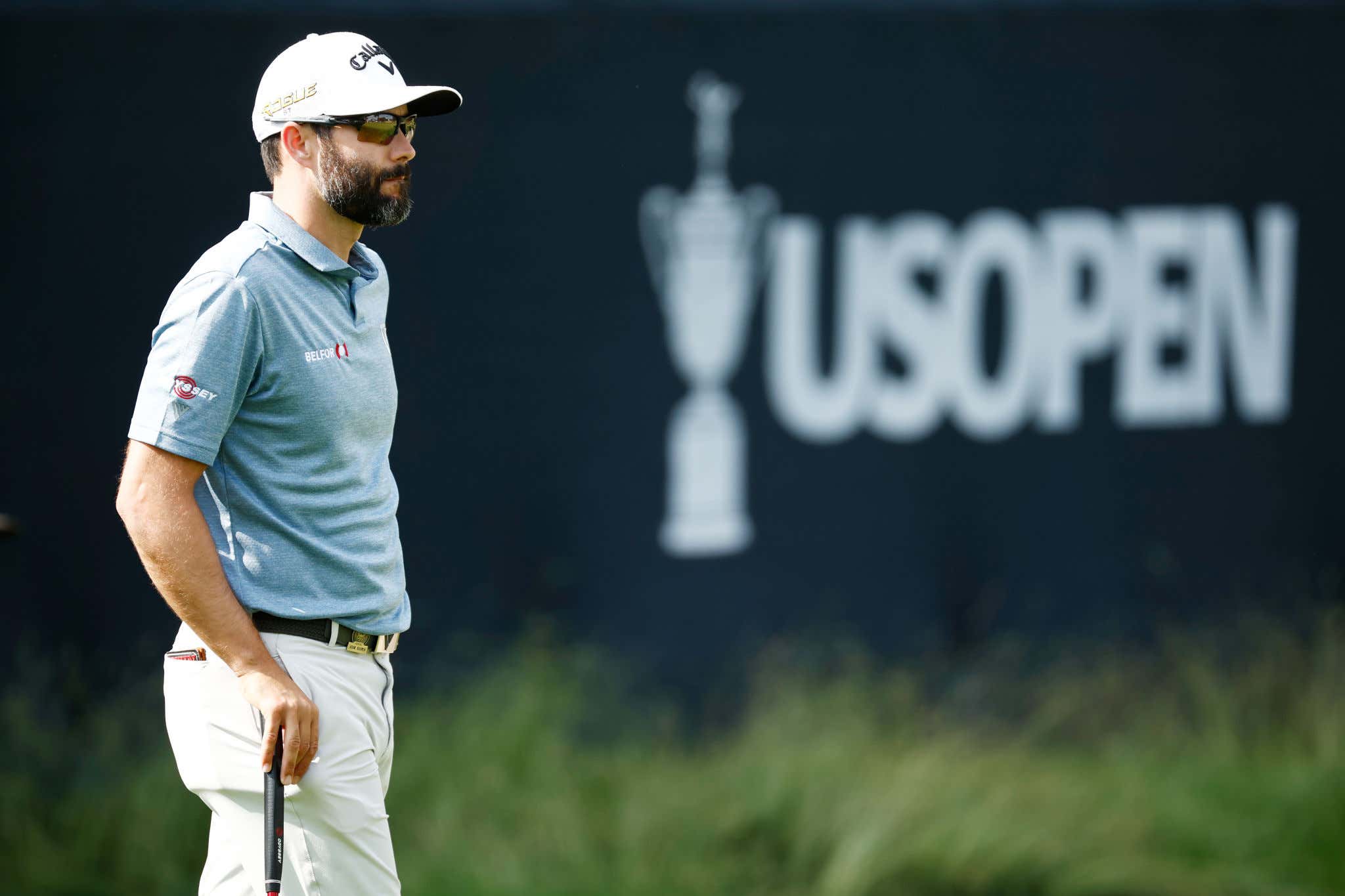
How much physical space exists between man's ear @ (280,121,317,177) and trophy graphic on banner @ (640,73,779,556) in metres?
2.36

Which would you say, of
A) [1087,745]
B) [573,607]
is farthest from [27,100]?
[1087,745]

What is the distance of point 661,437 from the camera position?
5.01 m

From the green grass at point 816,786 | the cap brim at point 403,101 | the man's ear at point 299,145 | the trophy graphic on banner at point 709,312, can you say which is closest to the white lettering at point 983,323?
the trophy graphic on banner at point 709,312

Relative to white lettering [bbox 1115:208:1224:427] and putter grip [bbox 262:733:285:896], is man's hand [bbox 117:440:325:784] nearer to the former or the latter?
putter grip [bbox 262:733:285:896]

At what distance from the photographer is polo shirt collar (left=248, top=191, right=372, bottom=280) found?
2.57m

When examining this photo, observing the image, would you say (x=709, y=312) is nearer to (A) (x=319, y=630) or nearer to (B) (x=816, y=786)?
(B) (x=816, y=786)

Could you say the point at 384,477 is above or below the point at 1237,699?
above

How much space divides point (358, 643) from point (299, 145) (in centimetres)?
76

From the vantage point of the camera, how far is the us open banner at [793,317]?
14.7 feet

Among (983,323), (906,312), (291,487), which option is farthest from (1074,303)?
(291,487)

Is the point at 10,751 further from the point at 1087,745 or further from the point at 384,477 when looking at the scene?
the point at 1087,745

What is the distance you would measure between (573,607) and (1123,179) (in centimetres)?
213

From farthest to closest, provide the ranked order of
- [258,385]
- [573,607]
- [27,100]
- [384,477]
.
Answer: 1. [573,607]
2. [27,100]
3. [384,477]
4. [258,385]

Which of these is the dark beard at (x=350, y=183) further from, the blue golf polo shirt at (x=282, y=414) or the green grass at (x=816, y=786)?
the green grass at (x=816, y=786)
